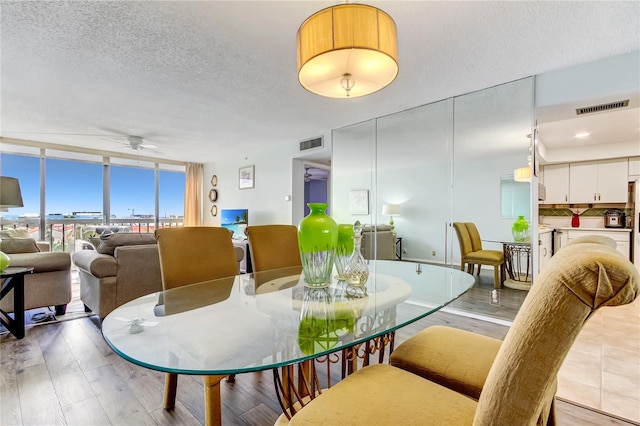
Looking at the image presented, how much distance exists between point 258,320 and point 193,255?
88 centimetres

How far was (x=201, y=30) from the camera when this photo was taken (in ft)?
6.85

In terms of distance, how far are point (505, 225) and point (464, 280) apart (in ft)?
5.76

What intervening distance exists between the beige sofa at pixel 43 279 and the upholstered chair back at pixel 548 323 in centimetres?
370

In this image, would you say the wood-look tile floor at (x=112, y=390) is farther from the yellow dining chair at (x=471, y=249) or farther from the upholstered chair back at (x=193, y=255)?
the yellow dining chair at (x=471, y=249)

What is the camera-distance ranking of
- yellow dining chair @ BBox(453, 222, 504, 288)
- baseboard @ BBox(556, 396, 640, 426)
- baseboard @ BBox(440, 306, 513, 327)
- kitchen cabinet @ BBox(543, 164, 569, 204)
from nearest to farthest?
baseboard @ BBox(556, 396, 640, 426) → baseboard @ BBox(440, 306, 513, 327) → yellow dining chair @ BBox(453, 222, 504, 288) → kitchen cabinet @ BBox(543, 164, 569, 204)

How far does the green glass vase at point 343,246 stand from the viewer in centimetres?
172

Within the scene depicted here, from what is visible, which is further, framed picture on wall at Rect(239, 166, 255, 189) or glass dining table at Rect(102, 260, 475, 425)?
framed picture on wall at Rect(239, 166, 255, 189)

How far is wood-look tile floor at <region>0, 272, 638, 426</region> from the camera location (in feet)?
4.96

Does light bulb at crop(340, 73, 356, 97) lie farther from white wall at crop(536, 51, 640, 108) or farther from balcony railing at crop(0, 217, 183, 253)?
balcony railing at crop(0, 217, 183, 253)

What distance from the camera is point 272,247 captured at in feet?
7.34

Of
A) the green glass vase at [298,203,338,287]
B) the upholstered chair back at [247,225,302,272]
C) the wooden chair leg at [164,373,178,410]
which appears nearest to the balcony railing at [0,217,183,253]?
the upholstered chair back at [247,225,302,272]

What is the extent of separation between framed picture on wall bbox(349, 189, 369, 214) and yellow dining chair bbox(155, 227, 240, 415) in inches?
111

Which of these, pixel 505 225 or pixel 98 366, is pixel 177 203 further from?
pixel 505 225

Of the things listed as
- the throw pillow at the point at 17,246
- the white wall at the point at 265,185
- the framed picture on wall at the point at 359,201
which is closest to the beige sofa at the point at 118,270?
the throw pillow at the point at 17,246
